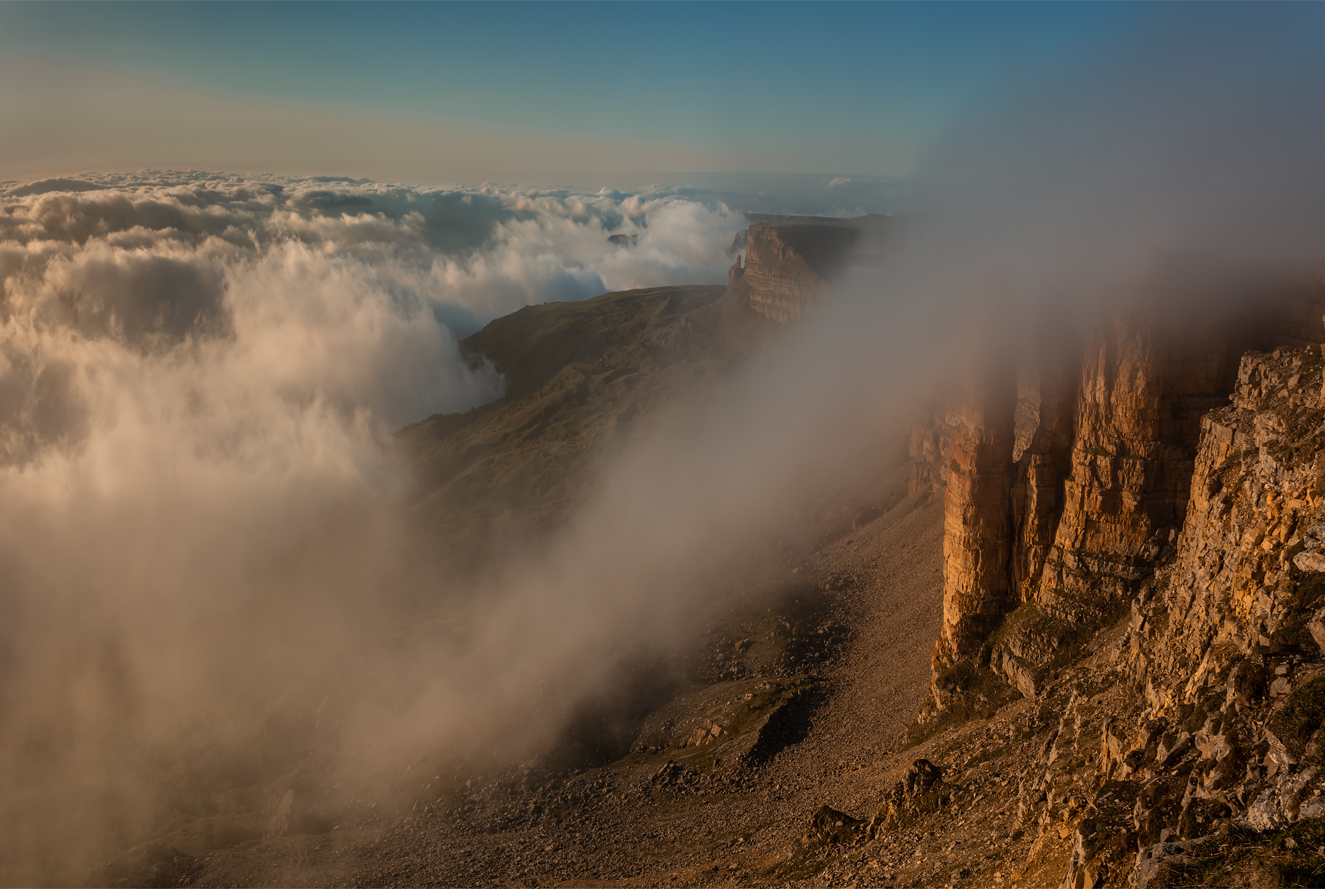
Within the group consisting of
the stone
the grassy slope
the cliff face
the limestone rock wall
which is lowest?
the grassy slope

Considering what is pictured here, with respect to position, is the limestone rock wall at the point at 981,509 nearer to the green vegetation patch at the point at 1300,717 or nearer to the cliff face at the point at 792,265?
the green vegetation patch at the point at 1300,717

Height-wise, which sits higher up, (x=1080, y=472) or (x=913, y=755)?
(x=1080, y=472)

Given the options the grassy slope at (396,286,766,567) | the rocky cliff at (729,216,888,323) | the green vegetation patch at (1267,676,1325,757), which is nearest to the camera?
the green vegetation patch at (1267,676,1325,757)

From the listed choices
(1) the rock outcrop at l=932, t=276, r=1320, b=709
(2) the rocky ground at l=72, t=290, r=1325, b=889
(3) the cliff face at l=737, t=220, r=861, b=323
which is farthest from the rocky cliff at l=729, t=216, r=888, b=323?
(1) the rock outcrop at l=932, t=276, r=1320, b=709

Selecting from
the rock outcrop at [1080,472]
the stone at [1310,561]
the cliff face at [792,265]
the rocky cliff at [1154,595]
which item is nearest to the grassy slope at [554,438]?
the cliff face at [792,265]

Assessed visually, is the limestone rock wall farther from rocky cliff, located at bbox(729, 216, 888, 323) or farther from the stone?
rocky cliff, located at bbox(729, 216, 888, 323)

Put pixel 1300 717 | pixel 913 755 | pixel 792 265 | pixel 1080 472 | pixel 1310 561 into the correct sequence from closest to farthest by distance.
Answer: pixel 1300 717, pixel 1310 561, pixel 1080 472, pixel 913 755, pixel 792 265

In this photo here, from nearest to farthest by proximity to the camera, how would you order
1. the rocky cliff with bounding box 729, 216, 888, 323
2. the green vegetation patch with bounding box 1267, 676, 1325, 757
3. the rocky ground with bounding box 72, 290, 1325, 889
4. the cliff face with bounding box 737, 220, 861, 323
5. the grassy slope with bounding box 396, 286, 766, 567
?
the green vegetation patch with bounding box 1267, 676, 1325, 757 < the rocky ground with bounding box 72, 290, 1325, 889 < the grassy slope with bounding box 396, 286, 766, 567 < the cliff face with bounding box 737, 220, 861, 323 < the rocky cliff with bounding box 729, 216, 888, 323

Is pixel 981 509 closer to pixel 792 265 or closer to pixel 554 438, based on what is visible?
pixel 792 265

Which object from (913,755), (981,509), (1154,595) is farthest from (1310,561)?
(913,755)

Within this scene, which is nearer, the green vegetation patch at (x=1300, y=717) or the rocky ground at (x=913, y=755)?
the green vegetation patch at (x=1300, y=717)

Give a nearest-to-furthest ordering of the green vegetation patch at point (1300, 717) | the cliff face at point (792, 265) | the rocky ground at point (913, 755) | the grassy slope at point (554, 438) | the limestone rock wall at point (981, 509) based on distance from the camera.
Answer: the green vegetation patch at point (1300, 717), the rocky ground at point (913, 755), the limestone rock wall at point (981, 509), the grassy slope at point (554, 438), the cliff face at point (792, 265)

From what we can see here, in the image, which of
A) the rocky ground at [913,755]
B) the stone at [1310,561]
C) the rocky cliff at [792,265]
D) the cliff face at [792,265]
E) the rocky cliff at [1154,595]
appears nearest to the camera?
the rocky cliff at [1154,595]
